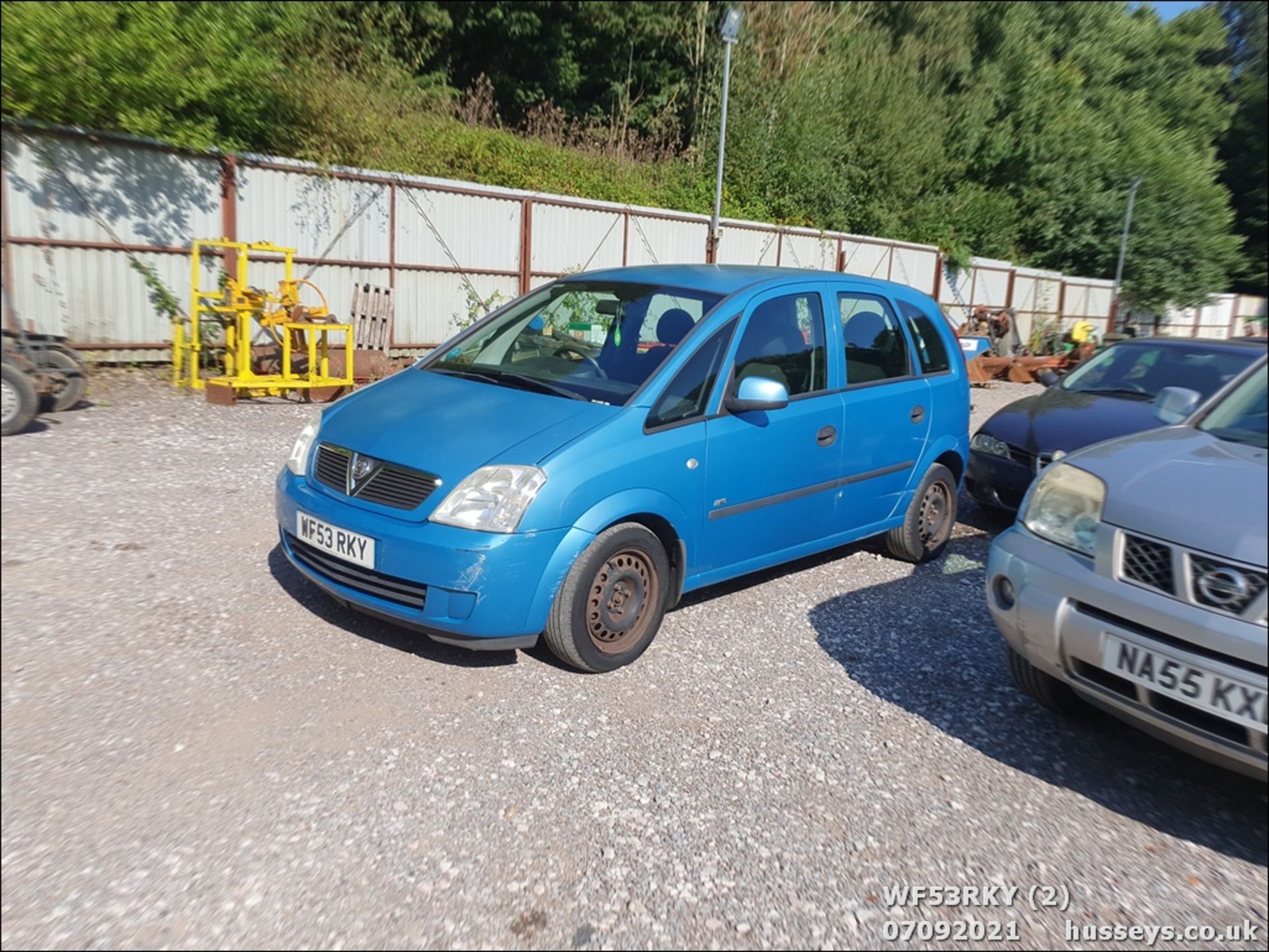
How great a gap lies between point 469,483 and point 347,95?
11.4 m

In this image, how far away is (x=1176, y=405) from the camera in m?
4.28

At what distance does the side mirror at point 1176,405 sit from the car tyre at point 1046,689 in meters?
1.22

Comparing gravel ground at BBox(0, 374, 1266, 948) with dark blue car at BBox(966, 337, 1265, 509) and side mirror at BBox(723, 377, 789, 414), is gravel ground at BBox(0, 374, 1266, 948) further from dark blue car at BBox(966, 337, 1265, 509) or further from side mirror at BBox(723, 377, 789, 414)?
dark blue car at BBox(966, 337, 1265, 509)

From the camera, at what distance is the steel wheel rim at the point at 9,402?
218 centimetres

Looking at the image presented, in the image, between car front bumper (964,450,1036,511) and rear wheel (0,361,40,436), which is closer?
rear wheel (0,361,40,436)

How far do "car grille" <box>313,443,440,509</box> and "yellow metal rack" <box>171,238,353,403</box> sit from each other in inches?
192

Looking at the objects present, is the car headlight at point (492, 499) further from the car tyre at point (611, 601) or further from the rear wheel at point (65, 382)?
the rear wheel at point (65, 382)

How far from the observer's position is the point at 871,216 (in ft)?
83.1

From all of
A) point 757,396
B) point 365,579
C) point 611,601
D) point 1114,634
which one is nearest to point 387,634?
point 365,579

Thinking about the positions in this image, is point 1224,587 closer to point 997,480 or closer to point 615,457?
point 615,457

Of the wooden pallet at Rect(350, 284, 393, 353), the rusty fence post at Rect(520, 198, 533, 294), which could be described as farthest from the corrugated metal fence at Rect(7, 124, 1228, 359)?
the wooden pallet at Rect(350, 284, 393, 353)

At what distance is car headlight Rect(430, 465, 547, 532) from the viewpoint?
3.88 meters

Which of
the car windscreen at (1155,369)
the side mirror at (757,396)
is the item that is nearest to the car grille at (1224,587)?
the side mirror at (757,396)

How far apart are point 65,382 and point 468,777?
187 cm
